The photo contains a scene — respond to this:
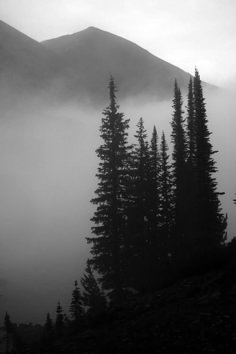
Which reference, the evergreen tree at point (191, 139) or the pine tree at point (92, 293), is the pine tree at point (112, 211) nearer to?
the pine tree at point (92, 293)

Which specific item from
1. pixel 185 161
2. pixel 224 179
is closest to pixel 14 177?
pixel 224 179

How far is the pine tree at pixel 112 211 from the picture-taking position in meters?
Answer: 24.3

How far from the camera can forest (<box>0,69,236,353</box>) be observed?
896 centimetres

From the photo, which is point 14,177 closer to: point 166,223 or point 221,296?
point 166,223

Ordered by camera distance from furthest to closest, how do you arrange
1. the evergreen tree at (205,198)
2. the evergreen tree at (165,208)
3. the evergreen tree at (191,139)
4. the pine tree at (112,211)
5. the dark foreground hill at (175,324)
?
the evergreen tree at (191,139) < the evergreen tree at (165,208) < the evergreen tree at (205,198) < the pine tree at (112,211) < the dark foreground hill at (175,324)

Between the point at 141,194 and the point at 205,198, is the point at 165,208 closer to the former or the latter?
the point at 205,198

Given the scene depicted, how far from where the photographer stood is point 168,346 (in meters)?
7.43

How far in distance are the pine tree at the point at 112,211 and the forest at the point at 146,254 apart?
71 millimetres

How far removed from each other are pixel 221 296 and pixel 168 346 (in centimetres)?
301

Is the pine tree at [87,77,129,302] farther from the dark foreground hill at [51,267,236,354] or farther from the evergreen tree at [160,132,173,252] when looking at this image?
the dark foreground hill at [51,267,236,354]

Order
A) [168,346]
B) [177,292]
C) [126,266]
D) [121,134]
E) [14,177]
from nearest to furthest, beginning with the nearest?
[168,346] → [177,292] → [126,266] → [121,134] → [14,177]

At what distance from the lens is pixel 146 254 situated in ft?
88.5

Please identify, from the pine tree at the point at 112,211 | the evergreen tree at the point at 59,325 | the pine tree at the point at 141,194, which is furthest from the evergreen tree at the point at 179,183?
the evergreen tree at the point at 59,325

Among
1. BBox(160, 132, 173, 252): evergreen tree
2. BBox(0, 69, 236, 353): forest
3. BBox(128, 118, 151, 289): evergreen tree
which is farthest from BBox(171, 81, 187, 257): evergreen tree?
BBox(128, 118, 151, 289): evergreen tree
